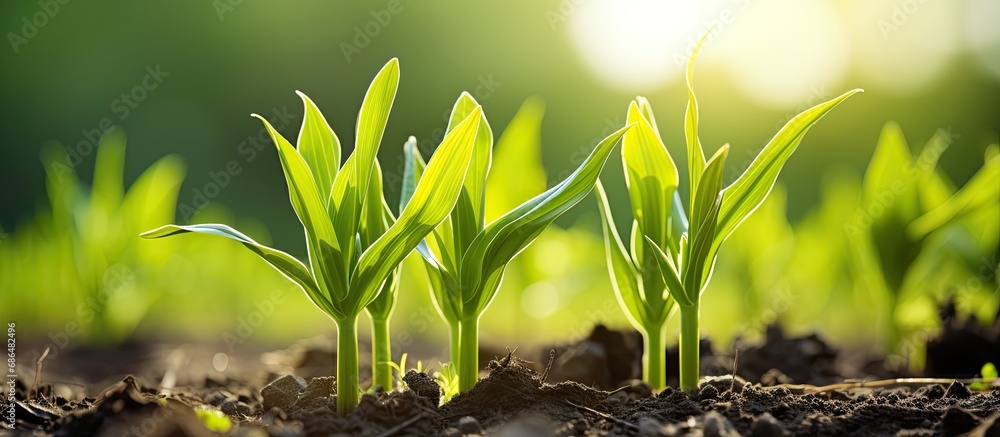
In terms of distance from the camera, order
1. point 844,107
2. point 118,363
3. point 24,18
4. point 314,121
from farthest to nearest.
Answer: point 844,107 → point 24,18 → point 118,363 → point 314,121

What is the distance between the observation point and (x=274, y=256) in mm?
1003

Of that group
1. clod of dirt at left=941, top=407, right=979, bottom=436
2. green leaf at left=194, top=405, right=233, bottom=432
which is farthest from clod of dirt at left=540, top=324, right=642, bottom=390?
green leaf at left=194, top=405, right=233, bottom=432

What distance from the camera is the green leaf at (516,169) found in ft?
5.87

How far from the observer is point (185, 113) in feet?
21.0

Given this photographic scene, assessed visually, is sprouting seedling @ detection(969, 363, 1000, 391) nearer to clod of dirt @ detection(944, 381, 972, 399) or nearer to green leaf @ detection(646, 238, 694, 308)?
clod of dirt @ detection(944, 381, 972, 399)

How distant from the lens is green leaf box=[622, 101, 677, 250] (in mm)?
1182

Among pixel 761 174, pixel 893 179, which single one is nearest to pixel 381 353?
pixel 761 174

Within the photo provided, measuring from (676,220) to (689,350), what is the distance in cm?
24

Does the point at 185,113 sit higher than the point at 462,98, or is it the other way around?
the point at 185,113

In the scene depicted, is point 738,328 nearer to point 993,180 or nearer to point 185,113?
point 993,180

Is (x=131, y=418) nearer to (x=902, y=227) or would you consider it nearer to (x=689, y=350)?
(x=689, y=350)

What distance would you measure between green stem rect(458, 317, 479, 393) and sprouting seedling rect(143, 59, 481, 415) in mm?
175

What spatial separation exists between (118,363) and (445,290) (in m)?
1.62

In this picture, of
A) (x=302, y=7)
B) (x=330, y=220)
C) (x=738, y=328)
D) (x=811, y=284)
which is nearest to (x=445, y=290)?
(x=330, y=220)
